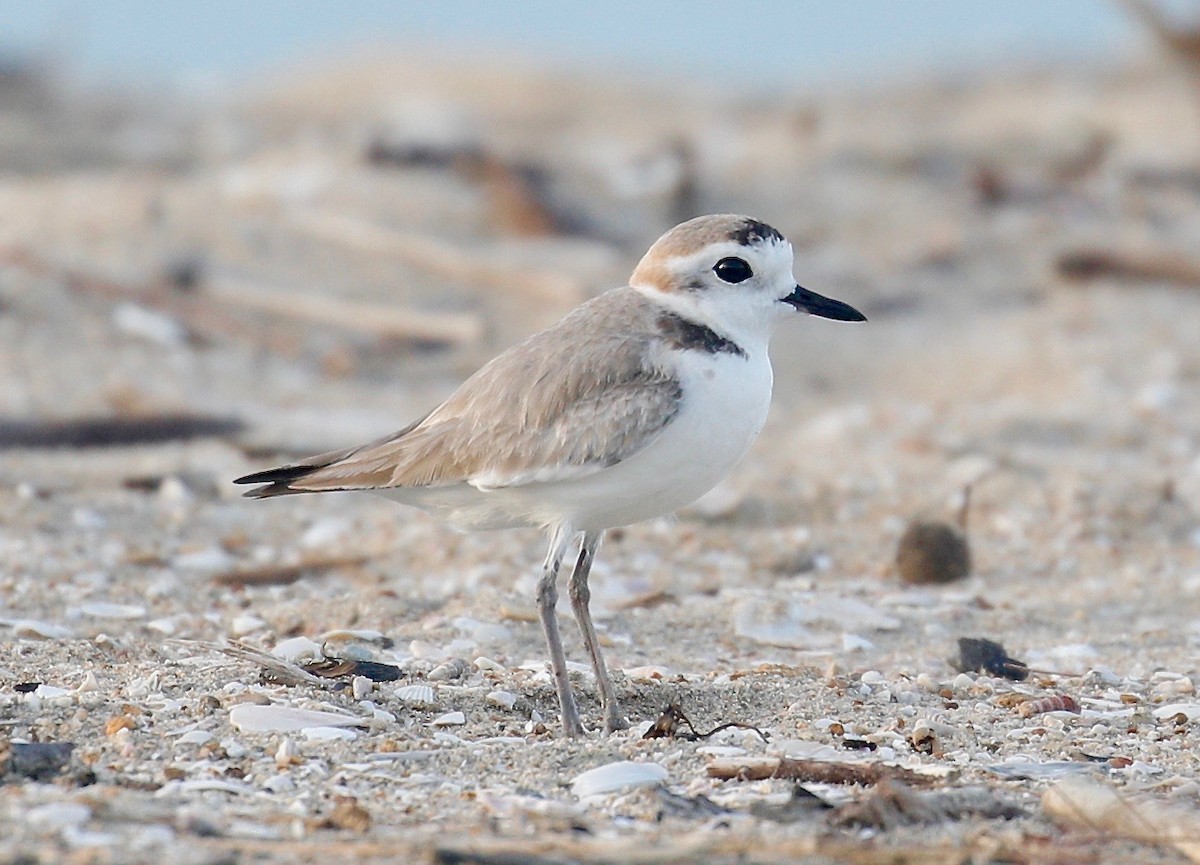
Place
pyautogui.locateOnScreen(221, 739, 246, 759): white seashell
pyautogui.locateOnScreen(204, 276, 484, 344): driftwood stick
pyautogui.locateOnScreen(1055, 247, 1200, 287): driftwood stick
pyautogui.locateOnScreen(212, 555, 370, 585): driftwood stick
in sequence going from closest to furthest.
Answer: pyautogui.locateOnScreen(221, 739, 246, 759): white seashell < pyautogui.locateOnScreen(212, 555, 370, 585): driftwood stick < pyautogui.locateOnScreen(204, 276, 484, 344): driftwood stick < pyautogui.locateOnScreen(1055, 247, 1200, 287): driftwood stick

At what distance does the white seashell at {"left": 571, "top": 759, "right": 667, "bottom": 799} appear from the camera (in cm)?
314

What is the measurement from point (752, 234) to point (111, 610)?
220 centimetres

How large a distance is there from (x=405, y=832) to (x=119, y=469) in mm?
3990

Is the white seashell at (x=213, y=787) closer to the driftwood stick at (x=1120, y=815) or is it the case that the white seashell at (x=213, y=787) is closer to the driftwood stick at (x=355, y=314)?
the driftwood stick at (x=1120, y=815)

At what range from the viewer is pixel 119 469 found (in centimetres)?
647

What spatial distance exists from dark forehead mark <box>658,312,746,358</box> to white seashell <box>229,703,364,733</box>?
3.78ft

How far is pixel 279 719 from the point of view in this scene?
Result: 3.42m

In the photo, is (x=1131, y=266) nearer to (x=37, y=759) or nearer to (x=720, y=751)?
(x=720, y=751)

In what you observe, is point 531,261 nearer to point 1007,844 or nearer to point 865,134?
point 865,134

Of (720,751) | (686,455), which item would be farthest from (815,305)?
(720,751)

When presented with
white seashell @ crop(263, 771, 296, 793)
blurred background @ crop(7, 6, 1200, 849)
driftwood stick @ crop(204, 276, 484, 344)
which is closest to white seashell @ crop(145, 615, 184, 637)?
blurred background @ crop(7, 6, 1200, 849)

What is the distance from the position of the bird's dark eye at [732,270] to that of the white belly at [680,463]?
8.1 inches

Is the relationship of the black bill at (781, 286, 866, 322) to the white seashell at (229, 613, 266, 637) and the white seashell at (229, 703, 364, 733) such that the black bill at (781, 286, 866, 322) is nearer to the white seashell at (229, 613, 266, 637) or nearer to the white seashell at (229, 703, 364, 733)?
the white seashell at (229, 703, 364, 733)

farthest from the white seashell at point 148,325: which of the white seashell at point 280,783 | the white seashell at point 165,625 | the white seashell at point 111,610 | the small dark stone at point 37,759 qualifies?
the white seashell at point 280,783
